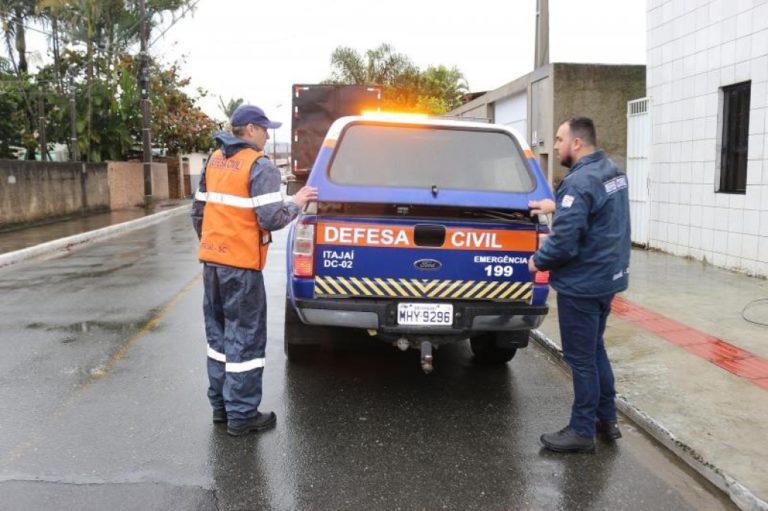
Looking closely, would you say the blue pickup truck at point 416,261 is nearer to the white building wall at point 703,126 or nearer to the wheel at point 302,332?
the wheel at point 302,332

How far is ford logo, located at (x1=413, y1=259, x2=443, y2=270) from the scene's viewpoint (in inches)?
176

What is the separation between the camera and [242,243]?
14.0ft

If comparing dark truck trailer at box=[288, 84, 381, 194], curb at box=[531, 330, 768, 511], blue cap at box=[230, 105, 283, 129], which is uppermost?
dark truck trailer at box=[288, 84, 381, 194]

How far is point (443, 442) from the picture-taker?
4246 millimetres

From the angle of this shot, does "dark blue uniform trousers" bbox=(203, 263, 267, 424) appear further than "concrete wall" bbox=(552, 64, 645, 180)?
No

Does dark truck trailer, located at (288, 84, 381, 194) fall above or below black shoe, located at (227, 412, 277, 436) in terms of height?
above

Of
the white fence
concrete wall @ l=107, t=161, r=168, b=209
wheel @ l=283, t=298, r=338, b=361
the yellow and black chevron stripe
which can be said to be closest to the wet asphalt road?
wheel @ l=283, t=298, r=338, b=361

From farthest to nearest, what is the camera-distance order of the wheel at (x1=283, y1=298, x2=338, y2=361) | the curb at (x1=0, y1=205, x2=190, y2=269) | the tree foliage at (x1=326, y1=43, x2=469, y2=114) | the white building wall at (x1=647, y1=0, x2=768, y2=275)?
the tree foliage at (x1=326, y1=43, x2=469, y2=114)
the curb at (x1=0, y1=205, x2=190, y2=269)
the white building wall at (x1=647, y1=0, x2=768, y2=275)
the wheel at (x1=283, y1=298, x2=338, y2=361)

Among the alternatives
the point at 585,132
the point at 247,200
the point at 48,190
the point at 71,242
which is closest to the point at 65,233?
the point at 71,242

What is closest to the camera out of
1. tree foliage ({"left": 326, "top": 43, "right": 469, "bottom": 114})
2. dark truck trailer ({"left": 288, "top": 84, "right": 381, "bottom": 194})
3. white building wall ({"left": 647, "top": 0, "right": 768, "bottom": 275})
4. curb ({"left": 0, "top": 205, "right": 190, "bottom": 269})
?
white building wall ({"left": 647, "top": 0, "right": 768, "bottom": 275})

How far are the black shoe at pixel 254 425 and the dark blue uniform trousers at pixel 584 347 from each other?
1.91 meters

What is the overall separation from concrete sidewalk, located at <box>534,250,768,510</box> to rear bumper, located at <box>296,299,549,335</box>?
3.07 feet

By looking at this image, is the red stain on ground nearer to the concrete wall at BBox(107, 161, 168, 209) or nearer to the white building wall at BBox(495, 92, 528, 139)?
the white building wall at BBox(495, 92, 528, 139)

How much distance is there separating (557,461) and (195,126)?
3370 cm
